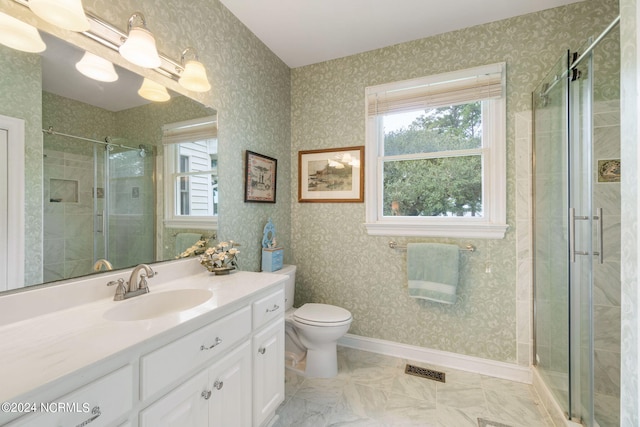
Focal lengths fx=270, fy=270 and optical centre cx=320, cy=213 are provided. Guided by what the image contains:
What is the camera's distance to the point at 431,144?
7.18ft

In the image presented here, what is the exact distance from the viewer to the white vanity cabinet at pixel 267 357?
133cm

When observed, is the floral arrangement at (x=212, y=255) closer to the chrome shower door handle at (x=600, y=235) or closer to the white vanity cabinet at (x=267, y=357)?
the white vanity cabinet at (x=267, y=357)

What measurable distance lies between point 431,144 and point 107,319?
7.45 feet

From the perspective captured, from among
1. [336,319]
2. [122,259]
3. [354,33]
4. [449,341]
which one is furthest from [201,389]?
[354,33]

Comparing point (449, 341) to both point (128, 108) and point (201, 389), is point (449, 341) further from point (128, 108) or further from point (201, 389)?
point (128, 108)

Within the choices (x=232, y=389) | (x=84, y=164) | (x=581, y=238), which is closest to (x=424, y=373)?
(x=581, y=238)

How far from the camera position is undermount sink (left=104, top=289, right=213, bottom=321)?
1121 mm

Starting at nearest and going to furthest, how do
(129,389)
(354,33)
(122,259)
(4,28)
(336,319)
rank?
(129,389)
(4,28)
(122,259)
(336,319)
(354,33)

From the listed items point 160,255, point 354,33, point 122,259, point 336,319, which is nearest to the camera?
point 122,259

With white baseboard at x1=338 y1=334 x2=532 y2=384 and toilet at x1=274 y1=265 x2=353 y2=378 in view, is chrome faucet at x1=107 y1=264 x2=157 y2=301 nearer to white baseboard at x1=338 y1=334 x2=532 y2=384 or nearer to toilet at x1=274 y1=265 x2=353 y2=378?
toilet at x1=274 y1=265 x2=353 y2=378

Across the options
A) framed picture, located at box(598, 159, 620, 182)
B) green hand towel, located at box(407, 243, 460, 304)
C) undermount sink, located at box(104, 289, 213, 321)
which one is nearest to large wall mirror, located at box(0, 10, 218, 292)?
undermount sink, located at box(104, 289, 213, 321)

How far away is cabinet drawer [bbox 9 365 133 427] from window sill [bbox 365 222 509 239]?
186 cm

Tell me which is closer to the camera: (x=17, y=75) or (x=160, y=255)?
(x=17, y=75)

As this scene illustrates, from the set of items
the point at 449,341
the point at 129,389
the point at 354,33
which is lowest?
the point at 449,341
